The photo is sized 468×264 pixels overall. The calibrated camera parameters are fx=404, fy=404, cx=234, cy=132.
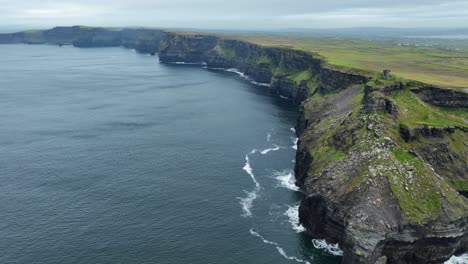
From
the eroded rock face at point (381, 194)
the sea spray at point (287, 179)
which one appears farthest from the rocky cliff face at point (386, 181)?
the sea spray at point (287, 179)

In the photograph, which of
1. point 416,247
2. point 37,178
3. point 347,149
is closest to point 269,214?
point 347,149

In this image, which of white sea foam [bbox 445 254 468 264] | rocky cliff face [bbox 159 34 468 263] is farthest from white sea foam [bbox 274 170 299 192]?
white sea foam [bbox 445 254 468 264]

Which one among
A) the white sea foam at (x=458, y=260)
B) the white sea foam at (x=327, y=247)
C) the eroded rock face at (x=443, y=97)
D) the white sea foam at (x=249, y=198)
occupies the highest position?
the eroded rock face at (x=443, y=97)

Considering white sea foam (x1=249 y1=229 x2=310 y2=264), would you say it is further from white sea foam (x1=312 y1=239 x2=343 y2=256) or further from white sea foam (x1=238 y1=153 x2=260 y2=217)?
white sea foam (x1=238 y1=153 x2=260 y2=217)

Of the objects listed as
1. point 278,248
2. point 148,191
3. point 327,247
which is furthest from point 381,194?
point 148,191

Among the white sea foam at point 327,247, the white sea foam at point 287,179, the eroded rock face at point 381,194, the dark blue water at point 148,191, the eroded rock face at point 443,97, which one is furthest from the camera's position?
the eroded rock face at point 443,97

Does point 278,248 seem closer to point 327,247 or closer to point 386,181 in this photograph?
point 327,247

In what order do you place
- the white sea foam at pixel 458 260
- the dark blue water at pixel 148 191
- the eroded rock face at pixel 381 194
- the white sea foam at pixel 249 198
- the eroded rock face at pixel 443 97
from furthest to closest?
the eroded rock face at pixel 443 97 → the white sea foam at pixel 249 198 → the dark blue water at pixel 148 191 → the white sea foam at pixel 458 260 → the eroded rock face at pixel 381 194

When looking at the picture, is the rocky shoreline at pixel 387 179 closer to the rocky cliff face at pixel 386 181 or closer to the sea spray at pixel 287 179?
the rocky cliff face at pixel 386 181
